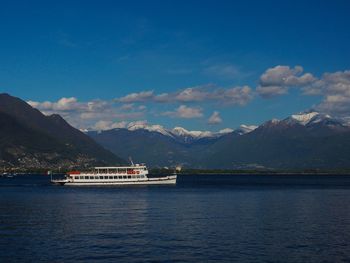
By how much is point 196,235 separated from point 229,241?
768 centimetres

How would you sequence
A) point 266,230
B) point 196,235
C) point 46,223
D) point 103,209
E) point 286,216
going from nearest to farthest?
point 196,235, point 266,230, point 46,223, point 286,216, point 103,209

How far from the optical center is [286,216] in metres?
117

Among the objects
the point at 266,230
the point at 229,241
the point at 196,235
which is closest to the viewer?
the point at 229,241

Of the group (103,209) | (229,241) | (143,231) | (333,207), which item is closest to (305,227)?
(229,241)

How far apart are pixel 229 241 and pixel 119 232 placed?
20.8 metres

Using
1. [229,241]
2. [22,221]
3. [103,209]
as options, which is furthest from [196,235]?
[103,209]

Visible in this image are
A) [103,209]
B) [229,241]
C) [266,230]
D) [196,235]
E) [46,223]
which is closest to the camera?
[229,241]

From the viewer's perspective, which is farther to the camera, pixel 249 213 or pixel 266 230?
pixel 249 213

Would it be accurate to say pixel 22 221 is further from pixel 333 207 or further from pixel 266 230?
pixel 333 207

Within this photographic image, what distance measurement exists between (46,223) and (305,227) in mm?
51664

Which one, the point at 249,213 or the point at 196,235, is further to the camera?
the point at 249,213

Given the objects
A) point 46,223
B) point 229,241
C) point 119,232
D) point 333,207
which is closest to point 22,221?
point 46,223

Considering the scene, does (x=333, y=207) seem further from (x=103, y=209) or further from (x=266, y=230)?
(x=103, y=209)

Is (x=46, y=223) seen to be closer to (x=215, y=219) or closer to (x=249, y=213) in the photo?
(x=215, y=219)
